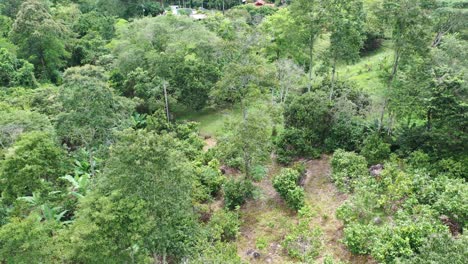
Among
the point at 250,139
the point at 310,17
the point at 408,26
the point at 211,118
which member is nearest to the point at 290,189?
the point at 250,139

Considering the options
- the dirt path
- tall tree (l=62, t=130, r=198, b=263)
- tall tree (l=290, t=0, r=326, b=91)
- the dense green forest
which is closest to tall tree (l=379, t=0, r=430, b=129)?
the dense green forest

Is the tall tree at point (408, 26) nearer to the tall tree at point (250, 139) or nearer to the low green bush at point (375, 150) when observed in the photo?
the low green bush at point (375, 150)

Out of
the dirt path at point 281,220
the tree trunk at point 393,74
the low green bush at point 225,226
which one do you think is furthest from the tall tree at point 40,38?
the tree trunk at point 393,74

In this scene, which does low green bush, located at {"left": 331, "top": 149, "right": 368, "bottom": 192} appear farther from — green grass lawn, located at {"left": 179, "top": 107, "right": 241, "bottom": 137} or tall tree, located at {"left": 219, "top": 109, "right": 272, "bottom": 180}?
green grass lawn, located at {"left": 179, "top": 107, "right": 241, "bottom": 137}

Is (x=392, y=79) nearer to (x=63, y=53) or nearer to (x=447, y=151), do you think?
(x=447, y=151)

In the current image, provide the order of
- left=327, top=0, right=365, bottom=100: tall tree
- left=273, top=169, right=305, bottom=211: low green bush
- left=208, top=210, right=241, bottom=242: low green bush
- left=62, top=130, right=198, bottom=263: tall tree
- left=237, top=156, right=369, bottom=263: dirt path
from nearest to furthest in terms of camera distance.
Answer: left=62, top=130, right=198, bottom=263: tall tree → left=237, top=156, right=369, bottom=263: dirt path → left=208, top=210, right=241, bottom=242: low green bush → left=273, top=169, right=305, bottom=211: low green bush → left=327, top=0, right=365, bottom=100: tall tree

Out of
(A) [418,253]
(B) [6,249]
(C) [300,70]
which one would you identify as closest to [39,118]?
(B) [6,249]
